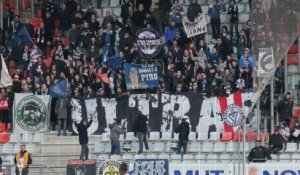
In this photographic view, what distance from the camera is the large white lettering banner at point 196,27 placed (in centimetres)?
5344

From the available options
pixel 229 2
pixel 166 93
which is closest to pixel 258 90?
pixel 166 93

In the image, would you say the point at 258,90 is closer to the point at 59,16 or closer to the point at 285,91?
the point at 285,91

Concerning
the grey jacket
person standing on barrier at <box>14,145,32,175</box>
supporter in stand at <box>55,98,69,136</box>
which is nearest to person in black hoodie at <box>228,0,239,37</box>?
supporter in stand at <box>55,98,69,136</box>

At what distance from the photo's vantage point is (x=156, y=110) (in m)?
50.3

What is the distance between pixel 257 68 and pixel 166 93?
829cm

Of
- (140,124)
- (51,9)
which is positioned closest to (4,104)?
(140,124)

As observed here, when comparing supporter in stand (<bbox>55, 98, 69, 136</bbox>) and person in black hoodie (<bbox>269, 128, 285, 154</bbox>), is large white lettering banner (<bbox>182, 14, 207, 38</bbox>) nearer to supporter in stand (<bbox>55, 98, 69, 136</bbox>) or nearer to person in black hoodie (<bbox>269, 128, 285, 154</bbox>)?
supporter in stand (<bbox>55, 98, 69, 136</bbox>)

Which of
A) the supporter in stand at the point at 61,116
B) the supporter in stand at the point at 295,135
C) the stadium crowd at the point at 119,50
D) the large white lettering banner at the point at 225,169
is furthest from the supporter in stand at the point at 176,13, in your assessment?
the large white lettering banner at the point at 225,169

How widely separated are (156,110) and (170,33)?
175 inches

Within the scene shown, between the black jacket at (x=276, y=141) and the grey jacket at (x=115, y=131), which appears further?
the grey jacket at (x=115, y=131)

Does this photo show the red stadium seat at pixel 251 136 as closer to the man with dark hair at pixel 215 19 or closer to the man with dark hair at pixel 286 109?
the man with dark hair at pixel 286 109

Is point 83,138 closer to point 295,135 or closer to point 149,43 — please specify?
point 149,43

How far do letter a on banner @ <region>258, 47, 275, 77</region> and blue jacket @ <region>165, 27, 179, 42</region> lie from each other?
11.5 metres

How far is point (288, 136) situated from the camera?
4903 cm
